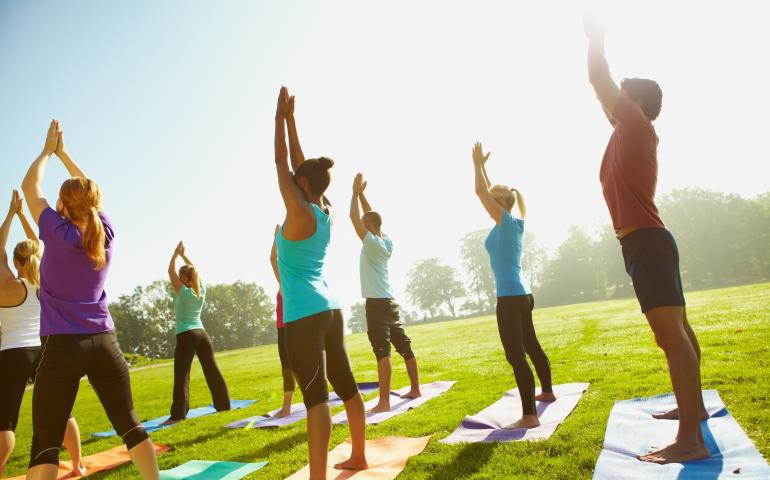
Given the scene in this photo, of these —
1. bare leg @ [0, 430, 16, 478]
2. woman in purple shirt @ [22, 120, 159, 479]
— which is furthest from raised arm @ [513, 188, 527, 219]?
bare leg @ [0, 430, 16, 478]

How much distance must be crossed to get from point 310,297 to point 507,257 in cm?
267

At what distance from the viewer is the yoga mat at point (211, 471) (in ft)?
15.8

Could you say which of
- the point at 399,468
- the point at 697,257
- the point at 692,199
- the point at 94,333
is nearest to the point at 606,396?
the point at 399,468

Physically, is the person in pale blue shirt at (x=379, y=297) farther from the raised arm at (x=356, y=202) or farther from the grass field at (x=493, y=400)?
the grass field at (x=493, y=400)

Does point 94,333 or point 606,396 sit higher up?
A: point 94,333

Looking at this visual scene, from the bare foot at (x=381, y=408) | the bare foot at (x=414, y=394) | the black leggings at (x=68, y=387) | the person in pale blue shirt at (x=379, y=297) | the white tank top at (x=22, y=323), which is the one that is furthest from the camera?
the bare foot at (x=414, y=394)

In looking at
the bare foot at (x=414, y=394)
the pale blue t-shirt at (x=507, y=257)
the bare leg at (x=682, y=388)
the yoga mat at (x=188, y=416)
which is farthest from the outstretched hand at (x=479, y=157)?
the yoga mat at (x=188, y=416)

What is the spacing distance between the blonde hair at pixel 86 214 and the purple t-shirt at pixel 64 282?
67 millimetres

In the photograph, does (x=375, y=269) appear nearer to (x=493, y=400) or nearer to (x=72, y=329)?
(x=493, y=400)

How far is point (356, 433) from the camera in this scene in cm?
442

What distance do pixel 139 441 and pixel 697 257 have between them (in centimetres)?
7283

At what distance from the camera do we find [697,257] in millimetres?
63812

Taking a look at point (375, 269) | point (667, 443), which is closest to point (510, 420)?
point (667, 443)

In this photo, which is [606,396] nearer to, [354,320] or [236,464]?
[236,464]
